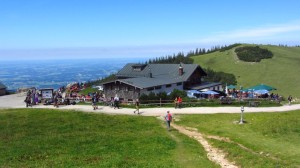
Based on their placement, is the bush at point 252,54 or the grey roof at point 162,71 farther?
the bush at point 252,54

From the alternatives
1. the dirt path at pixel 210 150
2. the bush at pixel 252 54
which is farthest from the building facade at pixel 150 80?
the bush at pixel 252 54

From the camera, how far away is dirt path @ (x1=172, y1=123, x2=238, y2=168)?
23784mm

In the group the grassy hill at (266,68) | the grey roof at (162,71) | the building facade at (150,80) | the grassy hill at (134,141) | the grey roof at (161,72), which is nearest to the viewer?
the grassy hill at (134,141)

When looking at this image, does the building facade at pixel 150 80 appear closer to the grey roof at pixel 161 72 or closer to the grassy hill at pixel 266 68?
the grey roof at pixel 161 72

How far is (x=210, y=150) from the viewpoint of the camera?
27812 millimetres

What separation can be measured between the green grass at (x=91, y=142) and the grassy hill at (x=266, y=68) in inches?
2643

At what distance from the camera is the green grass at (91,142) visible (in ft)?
77.4

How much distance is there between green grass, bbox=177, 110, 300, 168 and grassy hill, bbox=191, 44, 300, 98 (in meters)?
59.3

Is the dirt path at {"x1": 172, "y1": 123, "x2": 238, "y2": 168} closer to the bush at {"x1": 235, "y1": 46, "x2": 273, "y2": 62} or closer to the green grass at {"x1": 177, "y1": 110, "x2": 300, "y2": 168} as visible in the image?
the green grass at {"x1": 177, "y1": 110, "x2": 300, "y2": 168}

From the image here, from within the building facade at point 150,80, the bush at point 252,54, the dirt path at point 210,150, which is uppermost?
the bush at point 252,54

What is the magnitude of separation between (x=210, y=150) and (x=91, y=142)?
970 cm

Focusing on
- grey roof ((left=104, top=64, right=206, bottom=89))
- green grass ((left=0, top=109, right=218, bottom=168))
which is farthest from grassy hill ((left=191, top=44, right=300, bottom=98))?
green grass ((left=0, top=109, right=218, bottom=168))

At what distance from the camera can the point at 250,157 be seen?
23453mm

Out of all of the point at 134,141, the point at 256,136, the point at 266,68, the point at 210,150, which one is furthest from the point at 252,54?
the point at 210,150
